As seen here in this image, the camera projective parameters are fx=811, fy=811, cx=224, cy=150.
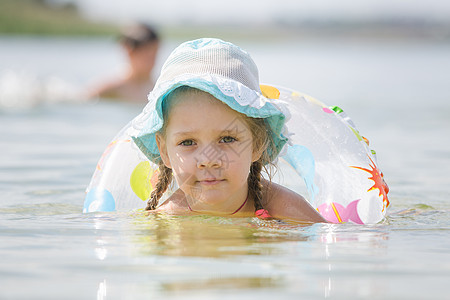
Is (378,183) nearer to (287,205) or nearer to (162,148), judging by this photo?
(287,205)

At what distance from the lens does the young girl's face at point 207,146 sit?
11.1 feet

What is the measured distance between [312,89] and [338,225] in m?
9.82

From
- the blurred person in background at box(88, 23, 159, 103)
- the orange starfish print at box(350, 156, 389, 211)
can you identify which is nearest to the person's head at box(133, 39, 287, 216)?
the orange starfish print at box(350, 156, 389, 211)

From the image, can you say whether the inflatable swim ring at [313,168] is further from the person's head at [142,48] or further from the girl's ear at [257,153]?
the person's head at [142,48]

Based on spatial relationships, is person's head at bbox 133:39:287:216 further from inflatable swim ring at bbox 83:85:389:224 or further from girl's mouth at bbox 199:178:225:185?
inflatable swim ring at bbox 83:85:389:224

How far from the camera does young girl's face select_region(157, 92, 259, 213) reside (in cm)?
340

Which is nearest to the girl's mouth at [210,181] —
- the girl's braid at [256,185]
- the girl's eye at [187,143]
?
the girl's eye at [187,143]

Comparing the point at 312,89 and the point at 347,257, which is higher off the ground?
the point at 312,89

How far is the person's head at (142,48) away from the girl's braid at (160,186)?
7051 millimetres

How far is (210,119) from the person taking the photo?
341 centimetres

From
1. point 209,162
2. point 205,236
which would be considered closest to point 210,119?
point 209,162

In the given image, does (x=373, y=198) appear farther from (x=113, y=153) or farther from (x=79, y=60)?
(x=79, y=60)

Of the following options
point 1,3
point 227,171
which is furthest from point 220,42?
point 1,3

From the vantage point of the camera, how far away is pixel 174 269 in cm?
261
